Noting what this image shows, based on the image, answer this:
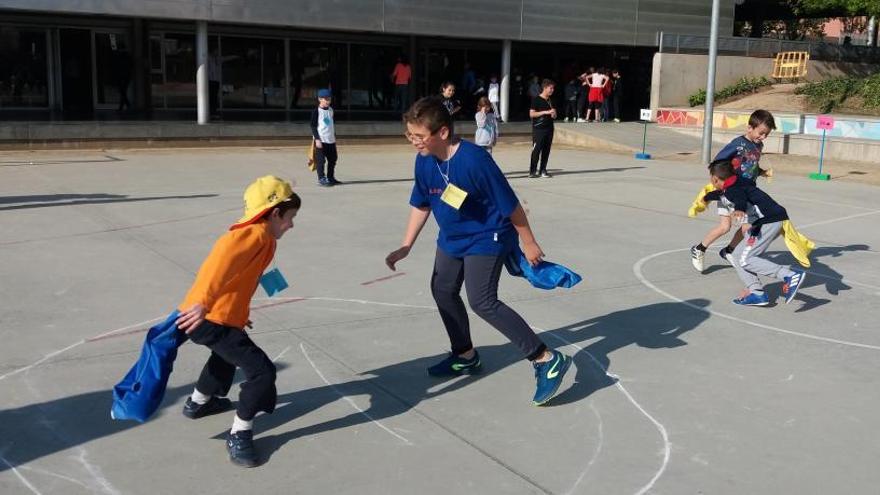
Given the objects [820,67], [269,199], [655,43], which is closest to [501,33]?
[655,43]

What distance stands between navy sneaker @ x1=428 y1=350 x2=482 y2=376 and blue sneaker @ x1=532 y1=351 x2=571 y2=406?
61 centimetres

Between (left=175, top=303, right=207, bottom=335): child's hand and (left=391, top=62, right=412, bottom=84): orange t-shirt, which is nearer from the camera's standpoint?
(left=175, top=303, right=207, bottom=335): child's hand

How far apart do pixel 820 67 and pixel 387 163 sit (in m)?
19.3

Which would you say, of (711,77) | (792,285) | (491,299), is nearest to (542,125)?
(711,77)

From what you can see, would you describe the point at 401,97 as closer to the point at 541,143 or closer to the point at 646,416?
the point at 541,143

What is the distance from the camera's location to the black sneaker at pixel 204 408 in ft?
14.8

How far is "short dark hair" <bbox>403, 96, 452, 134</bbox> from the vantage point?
4.50 m

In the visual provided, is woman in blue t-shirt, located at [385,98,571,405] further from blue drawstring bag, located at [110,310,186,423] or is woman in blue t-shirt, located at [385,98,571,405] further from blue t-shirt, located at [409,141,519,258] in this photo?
blue drawstring bag, located at [110,310,186,423]

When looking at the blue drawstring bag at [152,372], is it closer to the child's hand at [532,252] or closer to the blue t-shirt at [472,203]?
the blue t-shirt at [472,203]

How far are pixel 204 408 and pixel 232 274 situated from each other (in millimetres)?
973

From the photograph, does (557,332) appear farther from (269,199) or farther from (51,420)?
(51,420)

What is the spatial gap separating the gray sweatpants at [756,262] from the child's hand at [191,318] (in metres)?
4.74

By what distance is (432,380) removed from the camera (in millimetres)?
5188

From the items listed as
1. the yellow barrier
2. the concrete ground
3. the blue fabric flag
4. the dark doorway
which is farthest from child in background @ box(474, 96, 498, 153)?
the yellow barrier
